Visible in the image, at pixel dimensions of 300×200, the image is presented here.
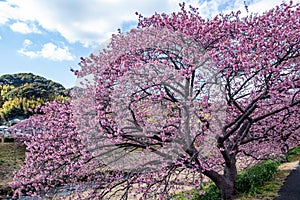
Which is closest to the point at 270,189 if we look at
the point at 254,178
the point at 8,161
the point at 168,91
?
the point at 254,178

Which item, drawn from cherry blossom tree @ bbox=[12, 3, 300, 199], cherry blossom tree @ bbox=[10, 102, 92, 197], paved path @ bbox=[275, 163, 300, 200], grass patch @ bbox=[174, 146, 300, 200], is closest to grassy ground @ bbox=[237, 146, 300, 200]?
grass patch @ bbox=[174, 146, 300, 200]

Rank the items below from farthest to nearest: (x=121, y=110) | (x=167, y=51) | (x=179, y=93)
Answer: (x=167, y=51), (x=179, y=93), (x=121, y=110)

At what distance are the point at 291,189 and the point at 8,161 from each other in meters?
20.3

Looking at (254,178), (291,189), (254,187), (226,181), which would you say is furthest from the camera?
(254,178)

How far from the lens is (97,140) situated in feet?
14.6

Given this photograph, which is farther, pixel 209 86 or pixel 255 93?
pixel 255 93

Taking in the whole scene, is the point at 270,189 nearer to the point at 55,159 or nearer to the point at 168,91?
the point at 168,91

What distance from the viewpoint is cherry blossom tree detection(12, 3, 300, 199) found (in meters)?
4.38

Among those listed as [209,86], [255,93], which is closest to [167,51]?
[209,86]

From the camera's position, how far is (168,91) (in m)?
4.62

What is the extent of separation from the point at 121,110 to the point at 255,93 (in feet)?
10.6

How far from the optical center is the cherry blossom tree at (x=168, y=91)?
14.4ft

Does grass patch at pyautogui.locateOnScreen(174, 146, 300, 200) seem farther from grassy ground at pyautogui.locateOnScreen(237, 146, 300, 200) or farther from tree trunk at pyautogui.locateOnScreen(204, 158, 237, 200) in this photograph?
tree trunk at pyautogui.locateOnScreen(204, 158, 237, 200)

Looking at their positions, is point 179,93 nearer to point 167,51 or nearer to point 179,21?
point 167,51
